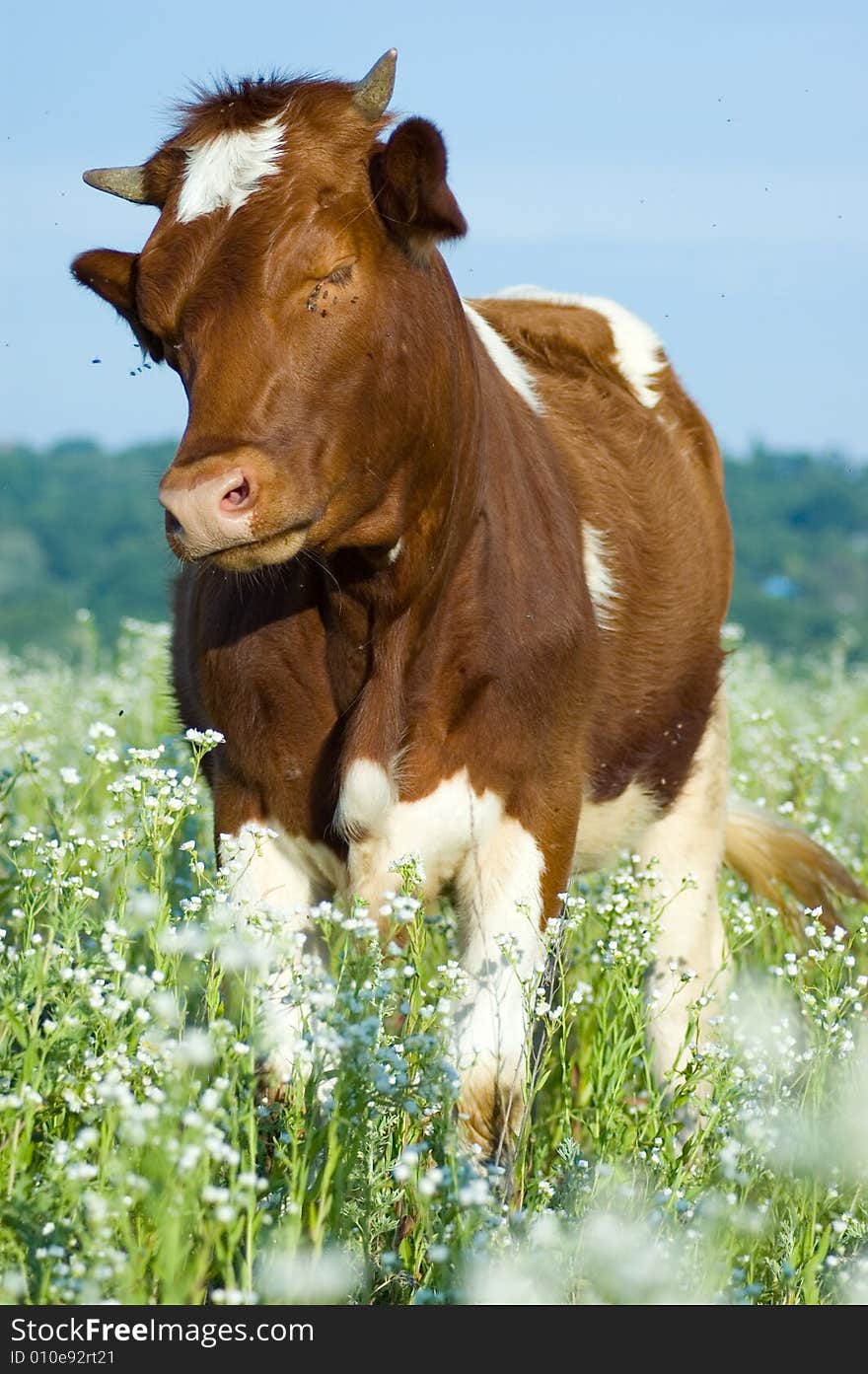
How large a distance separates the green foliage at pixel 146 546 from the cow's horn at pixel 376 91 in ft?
55.9

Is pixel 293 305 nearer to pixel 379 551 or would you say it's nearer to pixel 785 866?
pixel 379 551

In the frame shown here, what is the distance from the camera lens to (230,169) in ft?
12.1

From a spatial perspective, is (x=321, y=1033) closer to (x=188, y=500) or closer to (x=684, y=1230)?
(x=684, y=1230)

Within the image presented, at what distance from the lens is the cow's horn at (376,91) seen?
3855 millimetres

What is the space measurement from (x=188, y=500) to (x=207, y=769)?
1.43 m

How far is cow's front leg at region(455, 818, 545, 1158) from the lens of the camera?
4051 mm

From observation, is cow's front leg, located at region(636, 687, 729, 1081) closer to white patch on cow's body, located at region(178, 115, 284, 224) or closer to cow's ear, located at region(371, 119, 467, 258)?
cow's ear, located at region(371, 119, 467, 258)

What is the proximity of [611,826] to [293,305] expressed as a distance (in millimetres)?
2272

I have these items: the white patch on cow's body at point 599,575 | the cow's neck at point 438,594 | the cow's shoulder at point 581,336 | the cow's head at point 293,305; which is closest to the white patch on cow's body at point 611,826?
the white patch on cow's body at point 599,575

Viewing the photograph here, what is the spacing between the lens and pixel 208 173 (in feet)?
12.2

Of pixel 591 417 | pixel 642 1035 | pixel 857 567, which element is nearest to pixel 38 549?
pixel 857 567

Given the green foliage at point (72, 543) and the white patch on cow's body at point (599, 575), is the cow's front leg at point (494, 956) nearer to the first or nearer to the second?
the white patch on cow's body at point (599, 575)

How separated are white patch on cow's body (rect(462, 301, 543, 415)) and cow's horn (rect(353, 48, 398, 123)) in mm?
923
